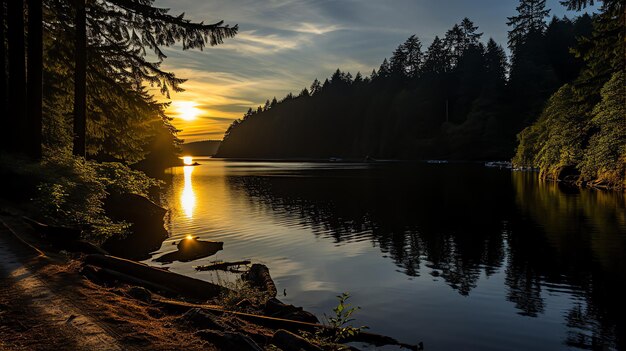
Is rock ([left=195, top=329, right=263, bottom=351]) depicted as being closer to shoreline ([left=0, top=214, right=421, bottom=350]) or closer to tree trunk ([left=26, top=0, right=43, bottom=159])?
shoreline ([left=0, top=214, right=421, bottom=350])

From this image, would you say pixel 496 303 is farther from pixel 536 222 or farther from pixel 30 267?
pixel 536 222

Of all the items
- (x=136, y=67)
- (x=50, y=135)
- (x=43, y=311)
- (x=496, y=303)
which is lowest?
(x=496, y=303)

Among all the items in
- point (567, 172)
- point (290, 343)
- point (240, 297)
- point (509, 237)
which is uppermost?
point (567, 172)

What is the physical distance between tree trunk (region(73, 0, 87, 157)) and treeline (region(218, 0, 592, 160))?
10488 centimetres

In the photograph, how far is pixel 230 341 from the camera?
6277mm

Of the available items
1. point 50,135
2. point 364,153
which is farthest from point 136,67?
point 364,153

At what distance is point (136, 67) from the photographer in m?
Answer: 22.1

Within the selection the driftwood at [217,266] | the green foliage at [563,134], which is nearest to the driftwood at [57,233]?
the driftwood at [217,266]

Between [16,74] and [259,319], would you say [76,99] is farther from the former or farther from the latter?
[259,319]

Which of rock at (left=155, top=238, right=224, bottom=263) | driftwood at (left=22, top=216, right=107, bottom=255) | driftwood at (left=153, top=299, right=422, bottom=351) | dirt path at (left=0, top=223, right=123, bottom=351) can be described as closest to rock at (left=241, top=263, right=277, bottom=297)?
driftwood at (left=153, top=299, right=422, bottom=351)

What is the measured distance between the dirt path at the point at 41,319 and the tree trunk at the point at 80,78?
1394cm

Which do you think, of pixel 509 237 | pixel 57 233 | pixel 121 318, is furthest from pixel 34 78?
pixel 509 237

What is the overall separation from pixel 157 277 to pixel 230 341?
15.9 ft

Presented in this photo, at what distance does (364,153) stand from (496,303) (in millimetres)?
149390
